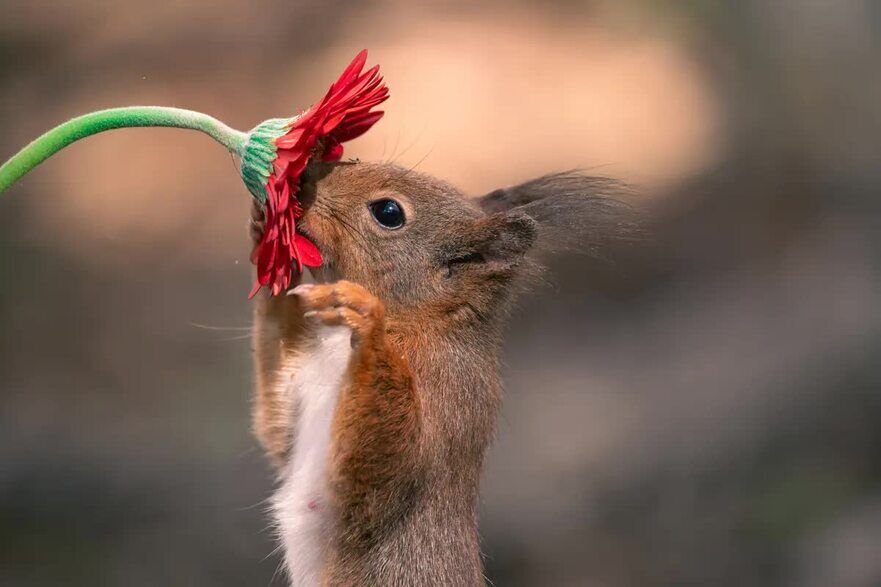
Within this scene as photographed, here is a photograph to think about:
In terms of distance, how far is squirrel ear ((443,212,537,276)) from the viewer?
3.32 meters

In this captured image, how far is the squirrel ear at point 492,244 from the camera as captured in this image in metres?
3.32

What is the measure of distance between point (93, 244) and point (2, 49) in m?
1.51

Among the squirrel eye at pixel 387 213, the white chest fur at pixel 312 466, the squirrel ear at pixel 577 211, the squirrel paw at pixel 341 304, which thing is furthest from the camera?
the squirrel ear at pixel 577 211

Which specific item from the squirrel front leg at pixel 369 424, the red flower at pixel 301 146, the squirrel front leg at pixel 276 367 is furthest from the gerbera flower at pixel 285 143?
the squirrel front leg at pixel 276 367

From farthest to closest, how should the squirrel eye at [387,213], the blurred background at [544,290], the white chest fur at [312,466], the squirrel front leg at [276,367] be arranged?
the blurred background at [544,290] < the squirrel front leg at [276,367] < the squirrel eye at [387,213] < the white chest fur at [312,466]

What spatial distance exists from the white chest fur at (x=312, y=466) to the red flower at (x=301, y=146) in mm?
311

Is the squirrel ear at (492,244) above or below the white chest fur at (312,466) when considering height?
above

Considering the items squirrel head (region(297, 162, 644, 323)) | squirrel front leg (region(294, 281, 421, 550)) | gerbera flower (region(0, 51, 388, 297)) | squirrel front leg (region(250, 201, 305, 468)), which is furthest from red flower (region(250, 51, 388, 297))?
squirrel front leg (region(250, 201, 305, 468))

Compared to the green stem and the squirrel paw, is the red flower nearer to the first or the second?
the squirrel paw

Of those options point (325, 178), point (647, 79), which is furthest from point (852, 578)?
point (325, 178)

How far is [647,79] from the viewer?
853cm

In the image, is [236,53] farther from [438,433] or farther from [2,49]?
[438,433]

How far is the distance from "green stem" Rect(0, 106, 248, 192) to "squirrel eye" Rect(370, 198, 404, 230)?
2.81 feet

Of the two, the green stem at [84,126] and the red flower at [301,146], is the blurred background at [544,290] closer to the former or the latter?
the red flower at [301,146]
